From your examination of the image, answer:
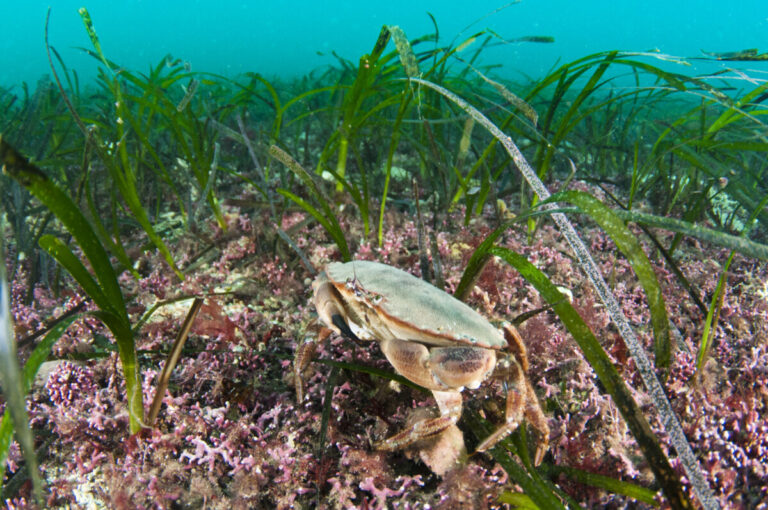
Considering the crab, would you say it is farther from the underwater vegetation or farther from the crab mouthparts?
the underwater vegetation

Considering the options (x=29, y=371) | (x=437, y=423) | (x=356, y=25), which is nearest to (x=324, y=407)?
(x=437, y=423)

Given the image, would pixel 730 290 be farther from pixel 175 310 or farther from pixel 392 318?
pixel 175 310

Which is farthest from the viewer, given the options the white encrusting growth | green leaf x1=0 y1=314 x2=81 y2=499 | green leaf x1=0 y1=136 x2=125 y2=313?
the white encrusting growth

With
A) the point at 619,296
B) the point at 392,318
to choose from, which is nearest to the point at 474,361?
the point at 392,318

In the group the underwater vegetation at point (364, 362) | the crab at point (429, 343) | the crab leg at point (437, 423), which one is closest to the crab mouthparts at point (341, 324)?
the crab at point (429, 343)

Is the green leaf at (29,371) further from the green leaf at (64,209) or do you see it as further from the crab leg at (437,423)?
the crab leg at (437,423)

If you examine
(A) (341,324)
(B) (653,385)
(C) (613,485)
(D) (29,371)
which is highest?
(D) (29,371)

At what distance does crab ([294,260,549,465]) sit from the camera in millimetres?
1854

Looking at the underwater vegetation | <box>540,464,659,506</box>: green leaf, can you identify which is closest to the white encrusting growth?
the underwater vegetation

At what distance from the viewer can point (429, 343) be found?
2.09m

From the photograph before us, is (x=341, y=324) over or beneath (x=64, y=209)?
beneath

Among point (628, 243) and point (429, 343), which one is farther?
point (429, 343)

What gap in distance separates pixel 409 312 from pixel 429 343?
0.23 m

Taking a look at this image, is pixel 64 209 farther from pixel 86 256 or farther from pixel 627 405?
pixel 627 405
